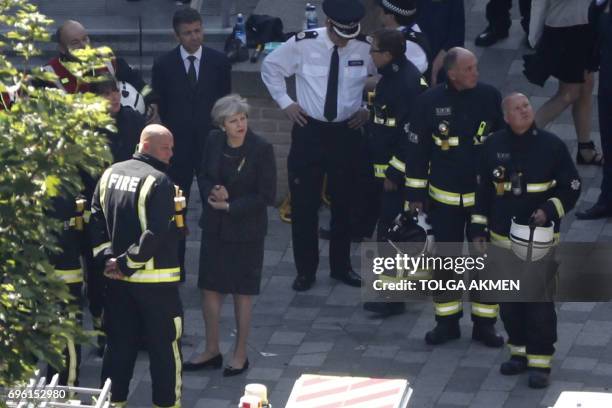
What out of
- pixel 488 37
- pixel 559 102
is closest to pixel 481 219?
pixel 559 102

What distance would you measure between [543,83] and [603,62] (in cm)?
74

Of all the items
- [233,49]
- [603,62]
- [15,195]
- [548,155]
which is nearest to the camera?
[15,195]

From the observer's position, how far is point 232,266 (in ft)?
35.3

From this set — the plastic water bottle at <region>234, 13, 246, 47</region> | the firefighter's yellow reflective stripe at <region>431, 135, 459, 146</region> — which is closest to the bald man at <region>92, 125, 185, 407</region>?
the firefighter's yellow reflective stripe at <region>431, 135, 459, 146</region>

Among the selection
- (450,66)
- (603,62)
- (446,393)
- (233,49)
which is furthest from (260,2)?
(446,393)

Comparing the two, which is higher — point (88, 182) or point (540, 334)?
point (88, 182)

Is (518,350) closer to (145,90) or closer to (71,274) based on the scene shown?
(71,274)

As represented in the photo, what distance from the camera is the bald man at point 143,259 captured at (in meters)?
9.66

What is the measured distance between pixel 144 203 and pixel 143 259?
337 millimetres

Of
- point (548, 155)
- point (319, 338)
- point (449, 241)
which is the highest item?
point (548, 155)

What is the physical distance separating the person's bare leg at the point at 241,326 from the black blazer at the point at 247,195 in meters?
0.43

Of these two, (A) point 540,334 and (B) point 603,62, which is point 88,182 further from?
(B) point 603,62

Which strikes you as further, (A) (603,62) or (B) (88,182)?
(A) (603,62)

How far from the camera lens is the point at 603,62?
1284 centimetres
